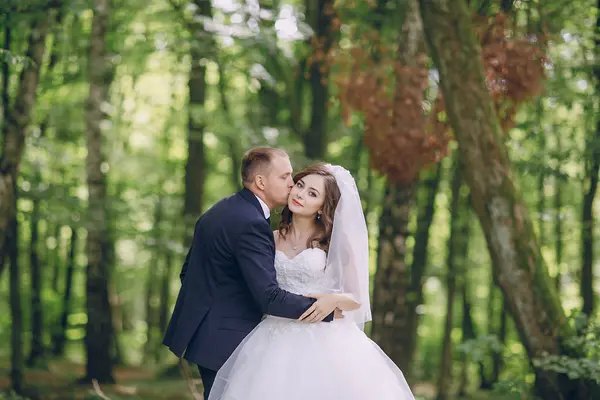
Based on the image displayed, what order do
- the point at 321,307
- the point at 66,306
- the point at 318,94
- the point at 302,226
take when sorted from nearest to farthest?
the point at 321,307 → the point at 302,226 → the point at 318,94 → the point at 66,306

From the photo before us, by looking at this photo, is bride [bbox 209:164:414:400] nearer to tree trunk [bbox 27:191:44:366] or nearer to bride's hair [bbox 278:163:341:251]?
bride's hair [bbox 278:163:341:251]

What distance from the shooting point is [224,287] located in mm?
4465

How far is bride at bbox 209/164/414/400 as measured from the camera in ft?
14.5

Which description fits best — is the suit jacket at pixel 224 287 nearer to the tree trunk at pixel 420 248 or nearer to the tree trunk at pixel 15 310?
the tree trunk at pixel 15 310

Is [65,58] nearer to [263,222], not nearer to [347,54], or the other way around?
[347,54]

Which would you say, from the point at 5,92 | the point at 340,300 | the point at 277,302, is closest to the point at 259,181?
the point at 277,302

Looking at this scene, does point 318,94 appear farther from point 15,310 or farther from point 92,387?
point 92,387

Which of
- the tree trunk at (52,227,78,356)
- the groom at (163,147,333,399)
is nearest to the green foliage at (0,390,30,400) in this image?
the groom at (163,147,333,399)

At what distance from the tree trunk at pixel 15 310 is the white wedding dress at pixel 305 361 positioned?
6017 millimetres

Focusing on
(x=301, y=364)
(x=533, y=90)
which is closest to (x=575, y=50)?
(x=533, y=90)

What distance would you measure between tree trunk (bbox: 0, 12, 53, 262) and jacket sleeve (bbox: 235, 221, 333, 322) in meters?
5.54

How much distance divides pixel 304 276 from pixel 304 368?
56 centimetres

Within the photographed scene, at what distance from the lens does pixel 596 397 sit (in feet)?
22.0

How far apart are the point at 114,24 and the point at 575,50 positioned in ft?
26.5
